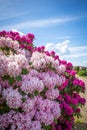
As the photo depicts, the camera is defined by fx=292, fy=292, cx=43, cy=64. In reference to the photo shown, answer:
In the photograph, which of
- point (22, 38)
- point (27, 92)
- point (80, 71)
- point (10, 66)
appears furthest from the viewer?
point (80, 71)

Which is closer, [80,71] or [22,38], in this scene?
[22,38]

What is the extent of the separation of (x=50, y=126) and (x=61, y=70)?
4.10ft

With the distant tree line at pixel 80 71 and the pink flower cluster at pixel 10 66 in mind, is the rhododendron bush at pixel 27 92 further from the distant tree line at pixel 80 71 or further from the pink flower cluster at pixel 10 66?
the distant tree line at pixel 80 71

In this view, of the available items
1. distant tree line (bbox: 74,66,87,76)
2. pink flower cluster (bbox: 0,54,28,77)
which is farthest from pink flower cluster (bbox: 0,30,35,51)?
distant tree line (bbox: 74,66,87,76)

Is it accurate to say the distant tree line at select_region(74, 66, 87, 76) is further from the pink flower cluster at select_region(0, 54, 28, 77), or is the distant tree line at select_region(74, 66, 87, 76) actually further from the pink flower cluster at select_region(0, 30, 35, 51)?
the pink flower cluster at select_region(0, 54, 28, 77)

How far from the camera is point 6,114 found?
4.59 meters

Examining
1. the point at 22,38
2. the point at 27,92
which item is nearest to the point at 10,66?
the point at 27,92

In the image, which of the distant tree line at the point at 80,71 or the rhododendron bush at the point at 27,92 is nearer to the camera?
the rhododendron bush at the point at 27,92

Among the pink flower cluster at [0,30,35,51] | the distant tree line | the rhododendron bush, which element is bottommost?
the rhododendron bush

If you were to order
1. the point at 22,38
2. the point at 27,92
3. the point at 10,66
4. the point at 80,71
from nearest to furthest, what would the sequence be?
the point at 10,66, the point at 27,92, the point at 22,38, the point at 80,71

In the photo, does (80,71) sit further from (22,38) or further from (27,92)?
(27,92)

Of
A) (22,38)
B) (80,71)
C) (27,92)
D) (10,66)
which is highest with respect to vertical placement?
(80,71)

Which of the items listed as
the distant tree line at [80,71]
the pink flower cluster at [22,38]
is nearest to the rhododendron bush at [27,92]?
the pink flower cluster at [22,38]

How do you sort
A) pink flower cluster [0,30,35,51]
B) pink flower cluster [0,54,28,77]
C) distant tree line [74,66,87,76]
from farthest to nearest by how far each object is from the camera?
1. distant tree line [74,66,87,76]
2. pink flower cluster [0,30,35,51]
3. pink flower cluster [0,54,28,77]
